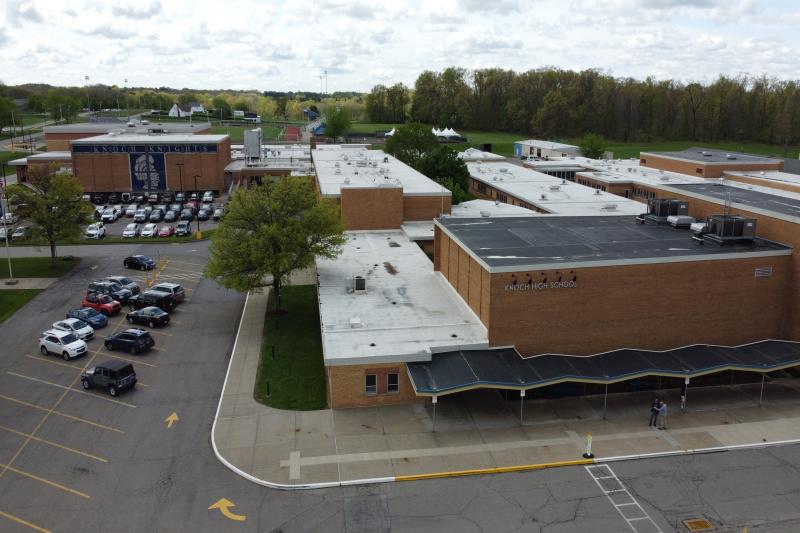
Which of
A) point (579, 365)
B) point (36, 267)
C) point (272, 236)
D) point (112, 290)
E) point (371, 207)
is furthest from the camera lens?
point (36, 267)

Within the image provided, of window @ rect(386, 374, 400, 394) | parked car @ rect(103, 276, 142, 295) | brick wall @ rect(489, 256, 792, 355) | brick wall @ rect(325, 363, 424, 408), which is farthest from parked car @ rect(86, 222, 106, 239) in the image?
brick wall @ rect(489, 256, 792, 355)

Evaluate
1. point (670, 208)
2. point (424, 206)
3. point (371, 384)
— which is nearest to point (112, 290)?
point (371, 384)

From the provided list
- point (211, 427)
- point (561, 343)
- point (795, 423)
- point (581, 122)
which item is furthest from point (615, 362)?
point (581, 122)

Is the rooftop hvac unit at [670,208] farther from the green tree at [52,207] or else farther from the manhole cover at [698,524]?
the green tree at [52,207]

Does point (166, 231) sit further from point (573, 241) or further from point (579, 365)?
point (579, 365)

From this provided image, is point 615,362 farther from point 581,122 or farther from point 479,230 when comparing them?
point 581,122

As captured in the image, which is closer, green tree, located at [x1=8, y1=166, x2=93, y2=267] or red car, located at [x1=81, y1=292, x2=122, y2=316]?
red car, located at [x1=81, y1=292, x2=122, y2=316]

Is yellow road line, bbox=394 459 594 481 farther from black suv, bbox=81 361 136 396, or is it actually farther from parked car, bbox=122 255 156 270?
parked car, bbox=122 255 156 270
